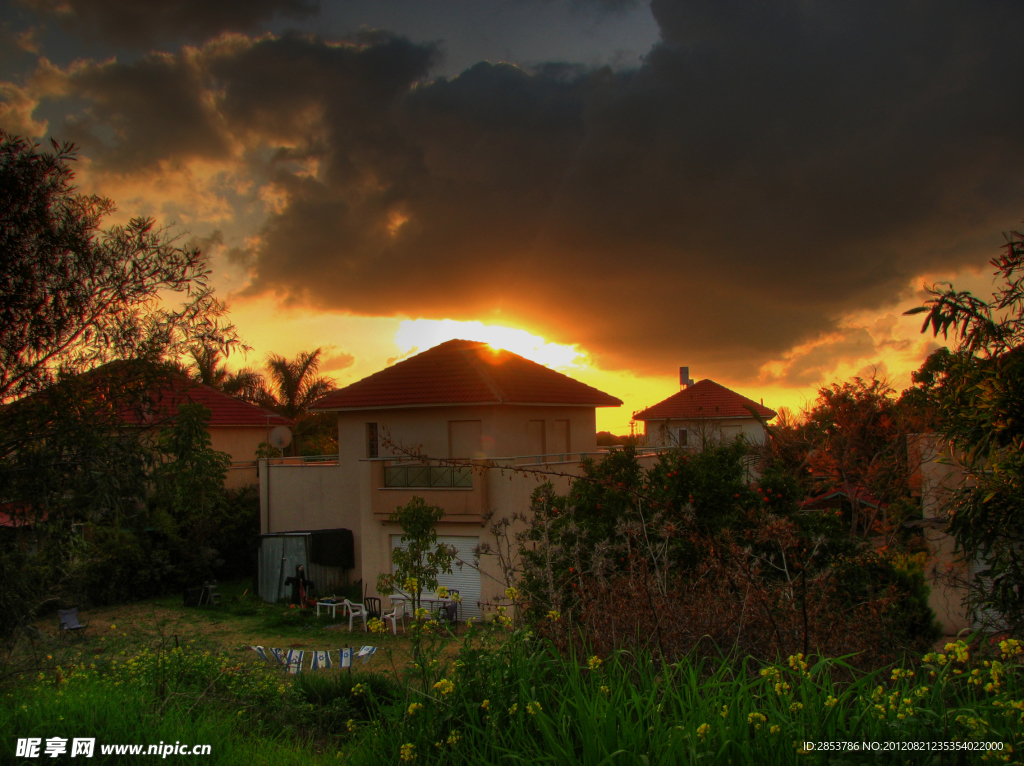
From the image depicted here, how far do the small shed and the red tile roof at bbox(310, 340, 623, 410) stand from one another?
4.44 metres

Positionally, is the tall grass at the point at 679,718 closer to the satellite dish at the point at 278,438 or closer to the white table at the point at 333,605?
the white table at the point at 333,605

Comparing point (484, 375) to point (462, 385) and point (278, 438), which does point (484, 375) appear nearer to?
point (462, 385)

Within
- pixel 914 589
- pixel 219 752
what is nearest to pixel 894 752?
pixel 219 752

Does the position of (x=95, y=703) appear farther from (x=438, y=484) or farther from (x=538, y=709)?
(x=438, y=484)

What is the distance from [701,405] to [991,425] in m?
38.4

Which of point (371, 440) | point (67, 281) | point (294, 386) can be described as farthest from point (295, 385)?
point (67, 281)

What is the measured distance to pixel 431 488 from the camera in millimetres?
20750

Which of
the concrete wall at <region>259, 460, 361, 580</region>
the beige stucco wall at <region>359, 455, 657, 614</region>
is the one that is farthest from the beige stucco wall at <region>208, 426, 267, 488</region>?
the beige stucco wall at <region>359, 455, 657, 614</region>

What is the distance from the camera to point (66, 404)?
779cm

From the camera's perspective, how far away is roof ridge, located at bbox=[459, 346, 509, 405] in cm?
2166

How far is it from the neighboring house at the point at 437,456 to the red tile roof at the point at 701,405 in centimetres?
1845

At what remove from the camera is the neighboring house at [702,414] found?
41.7 m

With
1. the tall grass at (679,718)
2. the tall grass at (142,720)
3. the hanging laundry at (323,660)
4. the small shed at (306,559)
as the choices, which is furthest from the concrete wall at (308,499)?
the tall grass at (679,718)

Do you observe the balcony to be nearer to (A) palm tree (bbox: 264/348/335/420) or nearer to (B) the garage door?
(B) the garage door
